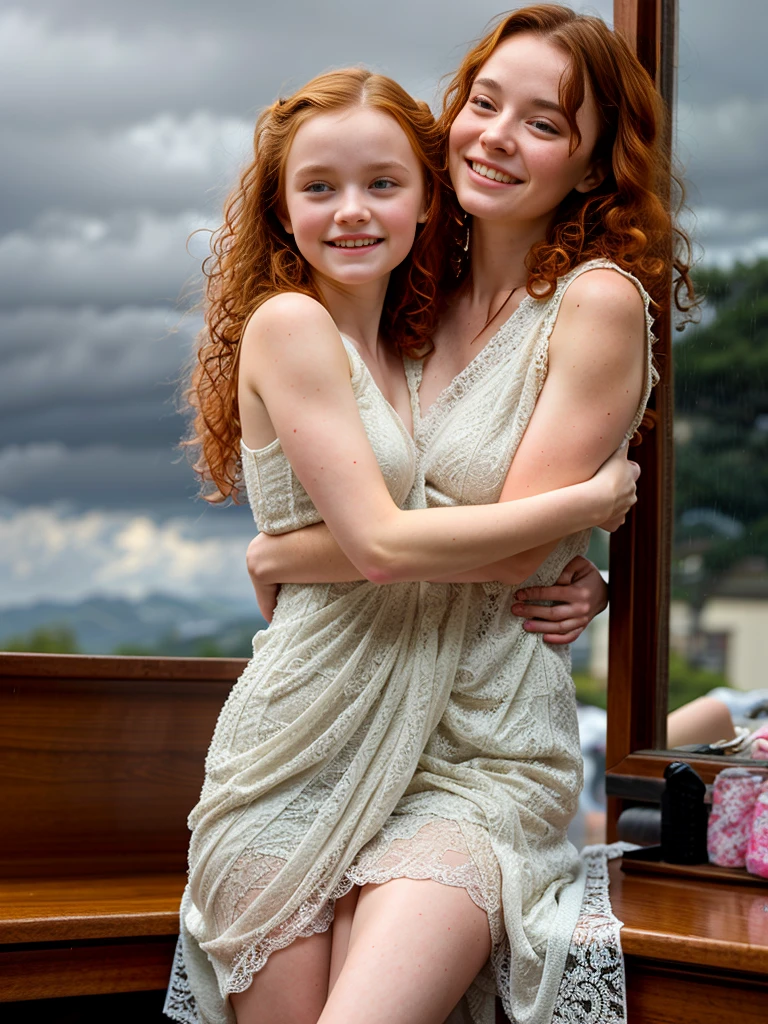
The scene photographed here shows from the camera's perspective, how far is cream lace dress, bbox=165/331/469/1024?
1483mm

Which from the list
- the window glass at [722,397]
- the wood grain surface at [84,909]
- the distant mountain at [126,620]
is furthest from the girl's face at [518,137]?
the distant mountain at [126,620]

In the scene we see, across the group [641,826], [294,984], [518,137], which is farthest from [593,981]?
[518,137]

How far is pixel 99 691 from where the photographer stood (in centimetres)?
220

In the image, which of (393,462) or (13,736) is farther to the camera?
(13,736)

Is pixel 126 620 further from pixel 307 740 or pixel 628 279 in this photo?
pixel 628 279

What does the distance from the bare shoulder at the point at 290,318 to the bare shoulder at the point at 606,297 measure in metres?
0.35

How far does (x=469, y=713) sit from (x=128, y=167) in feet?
Result: 18.0

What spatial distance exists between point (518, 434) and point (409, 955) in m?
0.72

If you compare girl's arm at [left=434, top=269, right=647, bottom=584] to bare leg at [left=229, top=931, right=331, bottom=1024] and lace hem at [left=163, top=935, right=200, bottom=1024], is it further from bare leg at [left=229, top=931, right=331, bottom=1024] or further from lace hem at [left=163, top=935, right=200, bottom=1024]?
lace hem at [left=163, top=935, right=200, bottom=1024]

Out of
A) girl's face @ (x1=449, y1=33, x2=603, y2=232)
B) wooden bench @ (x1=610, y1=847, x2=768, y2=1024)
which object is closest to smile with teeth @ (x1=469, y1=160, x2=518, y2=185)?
girl's face @ (x1=449, y1=33, x2=603, y2=232)

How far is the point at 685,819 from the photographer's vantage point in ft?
6.16

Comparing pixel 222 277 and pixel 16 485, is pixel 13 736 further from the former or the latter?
pixel 16 485

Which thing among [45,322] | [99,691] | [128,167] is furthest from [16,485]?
[99,691]

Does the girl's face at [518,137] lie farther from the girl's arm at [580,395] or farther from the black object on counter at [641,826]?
the black object on counter at [641,826]
